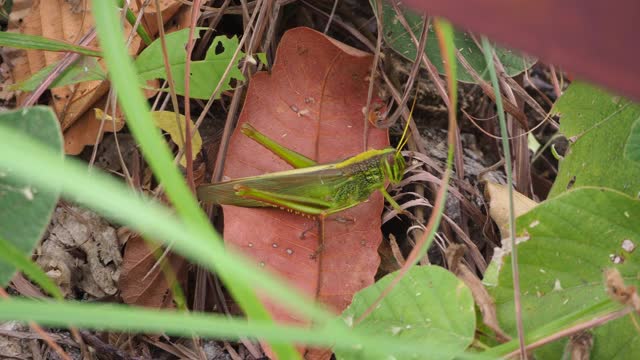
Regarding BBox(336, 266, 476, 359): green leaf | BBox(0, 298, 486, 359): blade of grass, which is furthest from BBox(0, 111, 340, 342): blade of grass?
BBox(336, 266, 476, 359): green leaf

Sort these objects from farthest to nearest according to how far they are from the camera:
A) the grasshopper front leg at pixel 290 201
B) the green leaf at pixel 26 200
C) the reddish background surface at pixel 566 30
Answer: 1. the grasshopper front leg at pixel 290 201
2. the green leaf at pixel 26 200
3. the reddish background surface at pixel 566 30

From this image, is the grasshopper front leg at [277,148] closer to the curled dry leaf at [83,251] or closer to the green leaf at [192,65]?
the green leaf at [192,65]

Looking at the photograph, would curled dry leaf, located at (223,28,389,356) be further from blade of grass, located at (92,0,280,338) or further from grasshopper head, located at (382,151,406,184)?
blade of grass, located at (92,0,280,338)

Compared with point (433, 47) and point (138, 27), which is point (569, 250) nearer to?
point (433, 47)

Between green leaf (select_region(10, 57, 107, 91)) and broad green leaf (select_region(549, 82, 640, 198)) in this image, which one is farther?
green leaf (select_region(10, 57, 107, 91))

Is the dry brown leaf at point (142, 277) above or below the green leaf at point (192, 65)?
below

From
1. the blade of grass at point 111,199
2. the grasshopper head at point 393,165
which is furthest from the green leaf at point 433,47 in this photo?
the blade of grass at point 111,199
